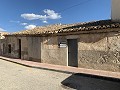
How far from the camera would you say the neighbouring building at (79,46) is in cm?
1219

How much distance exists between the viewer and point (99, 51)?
1288 cm

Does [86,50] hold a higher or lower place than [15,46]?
lower

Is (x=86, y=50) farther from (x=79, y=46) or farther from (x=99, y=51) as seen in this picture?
(x=99, y=51)

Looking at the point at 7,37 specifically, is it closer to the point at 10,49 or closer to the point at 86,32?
the point at 10,49

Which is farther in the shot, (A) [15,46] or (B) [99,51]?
(A) [15,46]

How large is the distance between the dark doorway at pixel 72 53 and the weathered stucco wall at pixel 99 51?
690mm

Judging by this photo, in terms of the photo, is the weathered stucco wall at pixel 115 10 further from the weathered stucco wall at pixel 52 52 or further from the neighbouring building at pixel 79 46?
the weathered stucco wall at pixel 52 52

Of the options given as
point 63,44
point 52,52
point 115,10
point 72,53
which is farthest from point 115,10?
point 52,52

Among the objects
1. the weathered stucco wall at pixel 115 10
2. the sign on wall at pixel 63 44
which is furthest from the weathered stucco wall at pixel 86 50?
the weathered stucco wall at pixel 115 10

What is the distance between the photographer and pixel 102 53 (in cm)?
1271

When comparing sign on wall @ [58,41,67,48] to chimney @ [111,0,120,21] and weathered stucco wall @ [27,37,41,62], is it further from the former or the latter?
chimney @ [111,0,120,21]

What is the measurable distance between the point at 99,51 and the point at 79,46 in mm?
1892


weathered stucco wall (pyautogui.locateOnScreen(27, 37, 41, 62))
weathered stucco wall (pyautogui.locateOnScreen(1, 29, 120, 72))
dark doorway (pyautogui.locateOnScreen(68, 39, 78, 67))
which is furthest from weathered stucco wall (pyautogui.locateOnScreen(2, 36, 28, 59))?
dark doorway (pyautogui.locateOnScreen(68, 39, 78, 67))

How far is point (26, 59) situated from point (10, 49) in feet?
18.0
